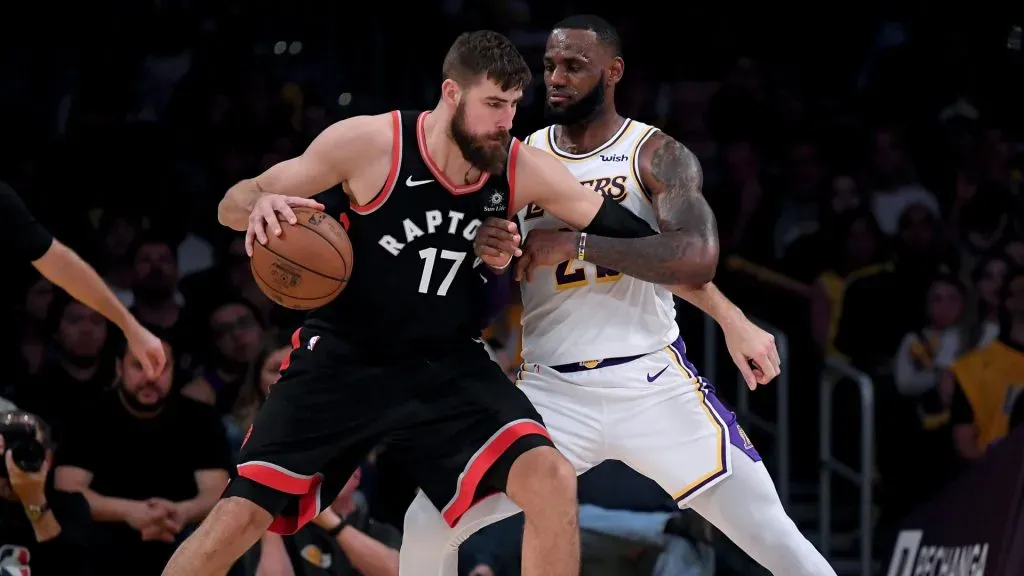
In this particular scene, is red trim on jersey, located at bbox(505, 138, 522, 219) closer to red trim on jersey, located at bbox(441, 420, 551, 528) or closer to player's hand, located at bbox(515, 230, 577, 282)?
player's hand, located at bbox(515, 230, 577, 282)

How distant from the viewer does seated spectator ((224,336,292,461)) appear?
6871 mm

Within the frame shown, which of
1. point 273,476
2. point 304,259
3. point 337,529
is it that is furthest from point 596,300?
point 337,529

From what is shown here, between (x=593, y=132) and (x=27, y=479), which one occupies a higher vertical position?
(x=593, y=132)

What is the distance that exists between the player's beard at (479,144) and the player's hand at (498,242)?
19 cm

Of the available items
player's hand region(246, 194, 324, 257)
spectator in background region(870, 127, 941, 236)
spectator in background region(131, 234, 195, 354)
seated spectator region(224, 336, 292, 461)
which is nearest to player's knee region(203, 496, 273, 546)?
player's hand region(246, 194, 324, 257)

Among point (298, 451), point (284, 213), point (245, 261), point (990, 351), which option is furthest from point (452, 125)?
A: point (990, 351)

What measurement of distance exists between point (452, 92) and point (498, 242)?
19.4 inches

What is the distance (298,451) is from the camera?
4.57 meters

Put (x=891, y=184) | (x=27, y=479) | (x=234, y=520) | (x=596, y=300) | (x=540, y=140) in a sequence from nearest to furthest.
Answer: (x=234, y=520)
(x=596, y=300)
(x=540, y=140)
(x=27, y=479)
(x=891, y=184)

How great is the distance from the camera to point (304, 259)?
4.36 m

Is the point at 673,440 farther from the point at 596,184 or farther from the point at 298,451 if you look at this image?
the point at 298,451

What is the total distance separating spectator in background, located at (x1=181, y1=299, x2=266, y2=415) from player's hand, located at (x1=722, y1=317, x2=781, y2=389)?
10.8 ft

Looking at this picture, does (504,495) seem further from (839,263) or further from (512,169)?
(839,263)

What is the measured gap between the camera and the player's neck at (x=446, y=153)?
463cm
